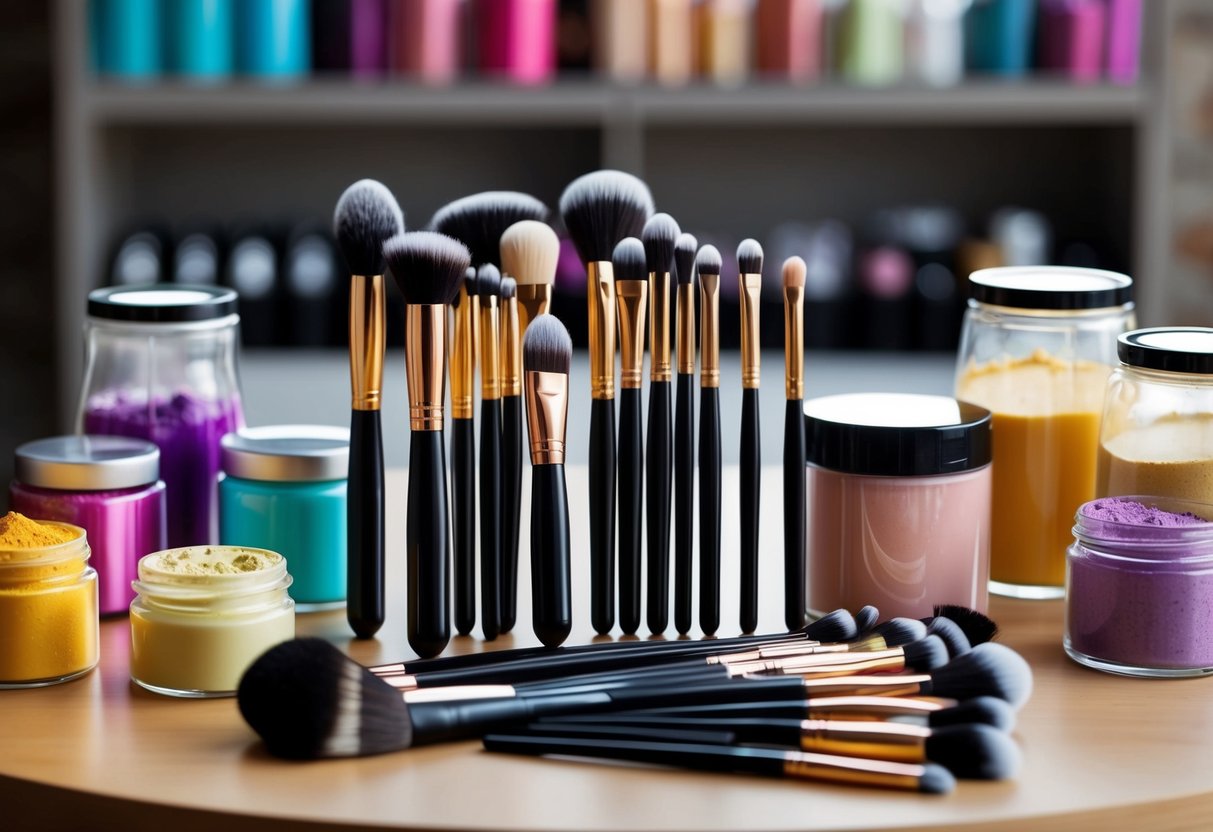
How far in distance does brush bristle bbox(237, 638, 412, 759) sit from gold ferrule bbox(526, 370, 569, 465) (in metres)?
0.17

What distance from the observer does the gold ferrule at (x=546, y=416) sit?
0.75 meters

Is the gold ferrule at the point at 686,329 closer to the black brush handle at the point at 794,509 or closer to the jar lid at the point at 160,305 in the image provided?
the black brush handle at the point at 794,509

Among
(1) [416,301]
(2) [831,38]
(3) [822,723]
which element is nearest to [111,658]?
(1) [416,301]

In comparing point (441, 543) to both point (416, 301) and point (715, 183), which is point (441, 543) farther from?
point (715, 183)

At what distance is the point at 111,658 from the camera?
76cm

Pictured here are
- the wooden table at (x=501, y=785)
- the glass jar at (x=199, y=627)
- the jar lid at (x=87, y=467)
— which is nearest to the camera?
the wooden table at (x=501, y=785)

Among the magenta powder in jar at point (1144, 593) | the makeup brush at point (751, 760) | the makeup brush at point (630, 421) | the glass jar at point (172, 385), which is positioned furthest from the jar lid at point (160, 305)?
the magenta powder in jar at point (1144, 593)

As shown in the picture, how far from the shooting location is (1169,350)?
0.78 metres

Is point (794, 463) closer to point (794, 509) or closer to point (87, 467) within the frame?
point (794, 509)

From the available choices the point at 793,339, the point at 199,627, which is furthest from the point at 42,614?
the point at 793,339

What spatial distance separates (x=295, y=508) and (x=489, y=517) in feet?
0.41

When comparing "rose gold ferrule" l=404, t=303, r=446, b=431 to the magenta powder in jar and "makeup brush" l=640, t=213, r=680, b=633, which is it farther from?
the magenta powder in jar

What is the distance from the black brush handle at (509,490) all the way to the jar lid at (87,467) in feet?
0.67

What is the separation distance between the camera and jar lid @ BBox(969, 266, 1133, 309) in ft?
2.87
